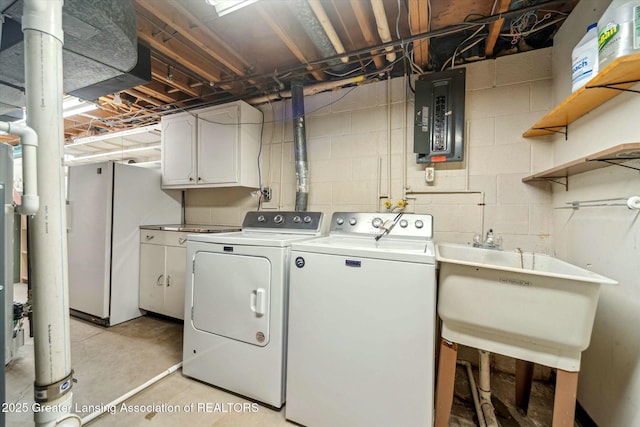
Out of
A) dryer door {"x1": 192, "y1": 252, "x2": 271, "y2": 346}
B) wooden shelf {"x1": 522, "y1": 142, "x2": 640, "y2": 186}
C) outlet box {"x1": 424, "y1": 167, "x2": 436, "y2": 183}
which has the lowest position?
dryer door {"x1": 192, "y1": 252, "x2": 271, "y2": 346}

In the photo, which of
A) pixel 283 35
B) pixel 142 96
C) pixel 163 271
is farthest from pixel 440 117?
pixel 142 96

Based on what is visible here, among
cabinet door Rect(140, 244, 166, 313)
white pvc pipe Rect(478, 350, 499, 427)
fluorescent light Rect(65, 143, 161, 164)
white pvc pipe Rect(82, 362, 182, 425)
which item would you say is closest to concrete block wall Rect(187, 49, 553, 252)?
white pvc pipe Rect(478, 350, 499, 427)

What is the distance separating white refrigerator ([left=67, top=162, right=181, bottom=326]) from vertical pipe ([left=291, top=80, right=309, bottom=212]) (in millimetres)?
1810

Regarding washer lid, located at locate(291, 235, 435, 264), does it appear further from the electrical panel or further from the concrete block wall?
the electrical panel

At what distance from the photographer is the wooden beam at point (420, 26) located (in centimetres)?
149

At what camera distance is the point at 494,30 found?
5.52 ft

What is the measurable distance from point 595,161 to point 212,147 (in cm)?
291

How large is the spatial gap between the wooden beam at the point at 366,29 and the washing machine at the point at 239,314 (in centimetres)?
147

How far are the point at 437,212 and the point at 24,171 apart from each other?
91.1 inches

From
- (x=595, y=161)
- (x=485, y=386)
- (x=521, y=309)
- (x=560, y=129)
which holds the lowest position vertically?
(x=485, y=386)

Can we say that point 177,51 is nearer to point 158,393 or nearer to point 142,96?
point 142,96

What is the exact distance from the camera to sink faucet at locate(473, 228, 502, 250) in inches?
66.5

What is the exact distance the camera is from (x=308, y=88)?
7.98 ft

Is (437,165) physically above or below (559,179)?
above
